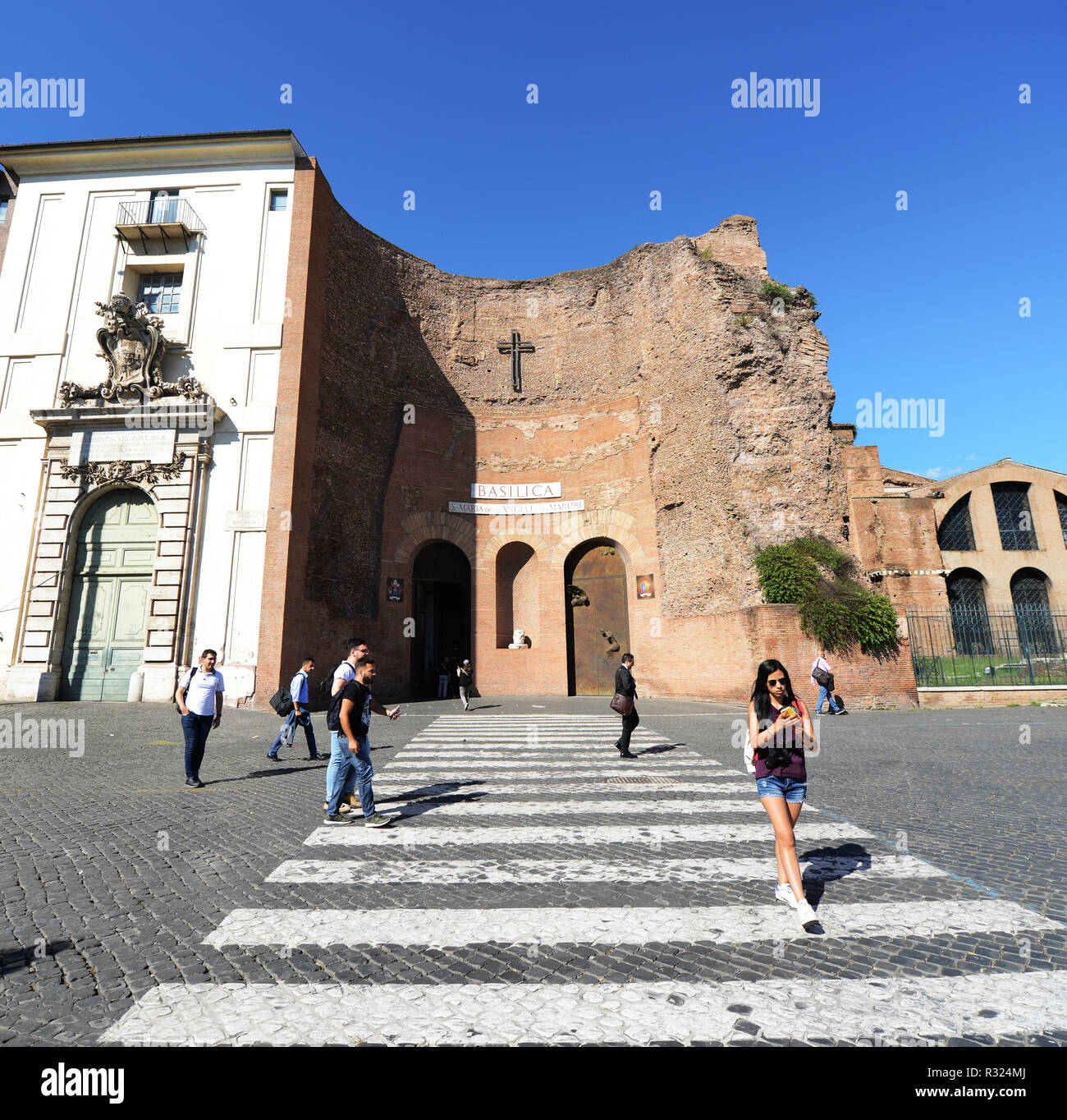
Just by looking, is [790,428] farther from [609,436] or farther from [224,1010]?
[224,1010]

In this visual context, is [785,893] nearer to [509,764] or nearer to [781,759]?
[781,759]

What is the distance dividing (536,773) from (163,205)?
19.7 metres

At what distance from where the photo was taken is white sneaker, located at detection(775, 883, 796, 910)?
357 centimetres

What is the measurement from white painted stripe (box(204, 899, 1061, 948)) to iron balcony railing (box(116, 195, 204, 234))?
19768 mm

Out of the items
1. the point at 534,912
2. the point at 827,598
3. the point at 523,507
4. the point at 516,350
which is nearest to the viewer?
the point at 534,912

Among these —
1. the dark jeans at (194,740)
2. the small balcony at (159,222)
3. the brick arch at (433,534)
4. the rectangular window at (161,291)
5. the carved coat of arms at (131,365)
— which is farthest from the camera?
the brick arch at (433,534)

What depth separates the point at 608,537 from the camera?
20797 mm

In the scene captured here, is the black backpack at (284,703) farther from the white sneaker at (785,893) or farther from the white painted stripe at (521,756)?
the white sneaker at (785,893)

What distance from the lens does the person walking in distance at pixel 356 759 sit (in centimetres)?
543

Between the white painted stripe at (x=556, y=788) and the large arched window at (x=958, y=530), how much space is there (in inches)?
1162

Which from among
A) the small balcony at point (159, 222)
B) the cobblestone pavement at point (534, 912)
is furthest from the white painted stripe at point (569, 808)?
the small balcony at point (159, 222)

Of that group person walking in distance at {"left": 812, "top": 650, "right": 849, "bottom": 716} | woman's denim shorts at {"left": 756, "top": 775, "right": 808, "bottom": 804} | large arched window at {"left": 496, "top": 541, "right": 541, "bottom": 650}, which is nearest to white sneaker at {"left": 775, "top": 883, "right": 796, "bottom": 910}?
woman's denim shorts at {"left": 756, "top": 775, "right": 808, "bottom": 804}

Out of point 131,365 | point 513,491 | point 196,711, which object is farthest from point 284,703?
point 513,491

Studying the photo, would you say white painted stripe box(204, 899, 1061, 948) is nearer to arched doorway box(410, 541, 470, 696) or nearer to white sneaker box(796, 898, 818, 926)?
white sneaker box(796, 898, 818, 926)
